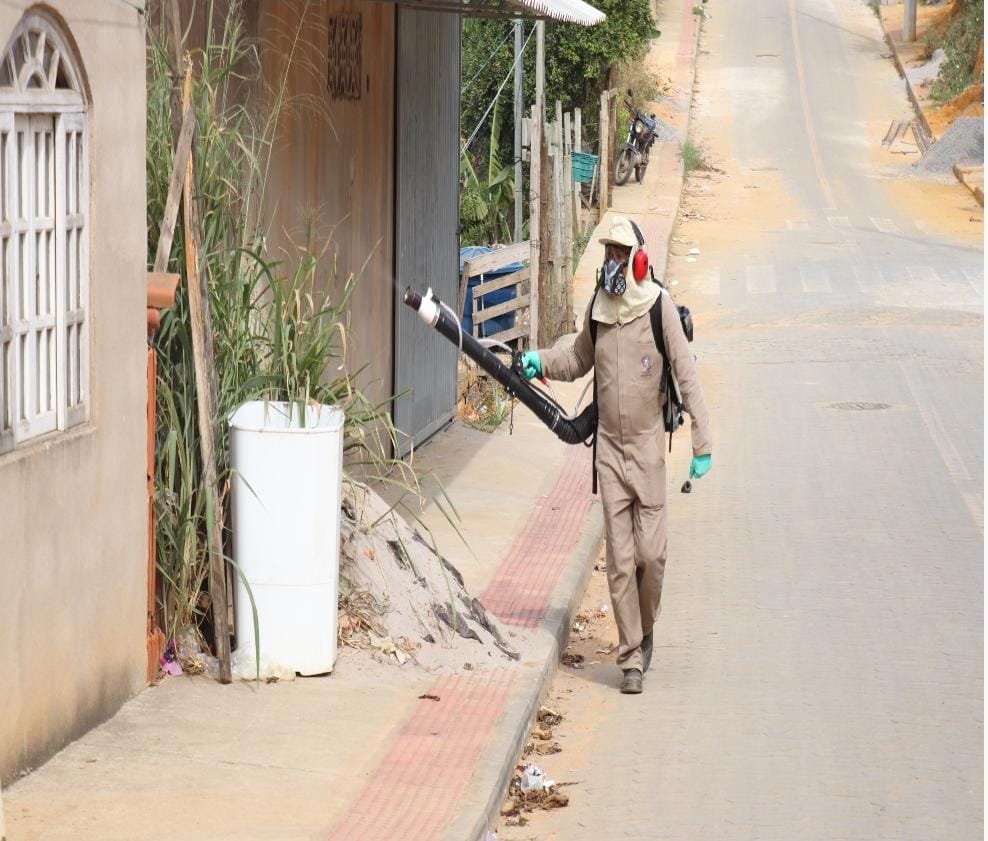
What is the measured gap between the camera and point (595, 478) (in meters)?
7.71

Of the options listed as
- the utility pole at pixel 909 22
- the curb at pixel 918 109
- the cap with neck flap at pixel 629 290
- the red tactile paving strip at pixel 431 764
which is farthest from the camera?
the utility pole at pixel 909 22

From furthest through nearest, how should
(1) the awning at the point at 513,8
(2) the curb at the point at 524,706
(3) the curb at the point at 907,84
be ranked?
1. (3) the curb at the point at 907,84
2. (1) the awning at the point at 513,8
3. (2) the curb at the point at 524,706

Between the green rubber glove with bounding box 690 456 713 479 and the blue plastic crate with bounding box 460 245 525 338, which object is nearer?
the green rubber glove with bounding box 690 456 713 479

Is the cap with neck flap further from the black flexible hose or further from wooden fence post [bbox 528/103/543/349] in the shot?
wooden fence post [bbox 528/103/543/349]

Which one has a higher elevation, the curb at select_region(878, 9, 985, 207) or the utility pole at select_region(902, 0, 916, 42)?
the utility pole at select_region(902, 0, 916, 42)

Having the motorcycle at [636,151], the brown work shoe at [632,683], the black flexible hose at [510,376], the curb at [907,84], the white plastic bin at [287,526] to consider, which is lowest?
the brown work shoe at [632,683]

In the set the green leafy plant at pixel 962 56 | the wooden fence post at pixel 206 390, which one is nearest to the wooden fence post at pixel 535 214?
the wooden fence post at pixel 206 390

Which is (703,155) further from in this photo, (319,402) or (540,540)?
(319,402)

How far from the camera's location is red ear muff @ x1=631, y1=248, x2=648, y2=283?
24.1 ft

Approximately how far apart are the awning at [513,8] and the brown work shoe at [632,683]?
4068 millimetres

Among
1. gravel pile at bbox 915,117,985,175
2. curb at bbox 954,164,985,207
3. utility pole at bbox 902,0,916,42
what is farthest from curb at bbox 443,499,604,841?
utility pole at bbox 902,0,916,42

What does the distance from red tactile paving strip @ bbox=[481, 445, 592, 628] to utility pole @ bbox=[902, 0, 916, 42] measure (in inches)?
1577

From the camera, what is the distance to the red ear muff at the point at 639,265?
734 cm

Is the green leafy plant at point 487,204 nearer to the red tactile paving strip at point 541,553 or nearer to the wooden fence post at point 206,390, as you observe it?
the red tactile paving strip at point 541,553
